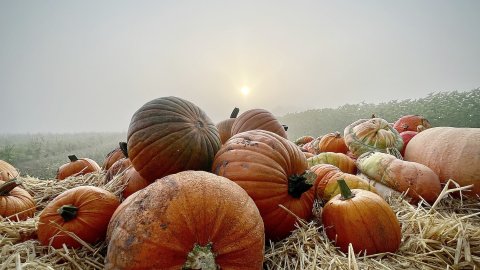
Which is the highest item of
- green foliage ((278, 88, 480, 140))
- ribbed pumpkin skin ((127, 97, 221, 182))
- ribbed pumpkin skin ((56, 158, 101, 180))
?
ribbed pumpkin skin ((127, 97, 221, 182))

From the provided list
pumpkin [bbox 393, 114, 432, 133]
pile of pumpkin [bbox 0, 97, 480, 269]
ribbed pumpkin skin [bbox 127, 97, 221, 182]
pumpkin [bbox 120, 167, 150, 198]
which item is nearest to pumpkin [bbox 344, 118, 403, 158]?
pile of pumpkin [bbox 0, 97, 480, 269]

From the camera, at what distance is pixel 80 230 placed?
86.1 inches

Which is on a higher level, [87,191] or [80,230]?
[87,191]

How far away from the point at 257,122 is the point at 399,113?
11636 millimetres

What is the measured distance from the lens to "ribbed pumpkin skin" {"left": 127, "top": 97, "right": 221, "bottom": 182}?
2531 mm

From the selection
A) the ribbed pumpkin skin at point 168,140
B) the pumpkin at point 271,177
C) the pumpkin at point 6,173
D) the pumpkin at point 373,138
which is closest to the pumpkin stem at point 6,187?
the ribbed pumpkin skin at point 168,140

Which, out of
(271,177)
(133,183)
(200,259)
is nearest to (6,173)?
(133,183)

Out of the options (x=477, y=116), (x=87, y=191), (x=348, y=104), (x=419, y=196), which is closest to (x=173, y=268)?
(x=87, y=191)

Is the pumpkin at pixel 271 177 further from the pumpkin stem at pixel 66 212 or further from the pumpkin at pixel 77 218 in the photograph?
the pumpkin stem at pixel 66 212

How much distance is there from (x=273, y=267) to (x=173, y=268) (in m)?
0.81

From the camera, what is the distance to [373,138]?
446cm

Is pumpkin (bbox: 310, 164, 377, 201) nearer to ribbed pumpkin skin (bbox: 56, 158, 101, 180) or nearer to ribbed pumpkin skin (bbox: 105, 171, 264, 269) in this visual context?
ribbed pumpkin skin (bbox: 105, 171, 264, 269)

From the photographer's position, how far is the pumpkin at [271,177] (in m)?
2.21

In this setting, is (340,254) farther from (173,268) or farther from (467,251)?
(173,268)
